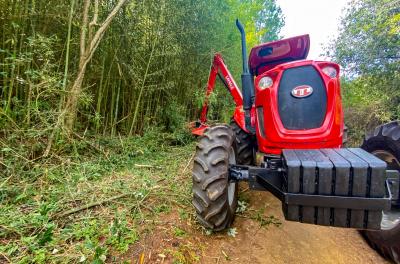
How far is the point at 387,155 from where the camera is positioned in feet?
6.50

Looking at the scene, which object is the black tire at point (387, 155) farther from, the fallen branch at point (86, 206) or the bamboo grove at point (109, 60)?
the bamboo grove at point (109, 60)

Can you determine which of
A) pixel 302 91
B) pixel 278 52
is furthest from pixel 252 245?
pixel 278 52

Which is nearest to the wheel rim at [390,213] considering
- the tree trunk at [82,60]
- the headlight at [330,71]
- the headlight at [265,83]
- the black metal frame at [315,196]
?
the black metal frame at [315,196]

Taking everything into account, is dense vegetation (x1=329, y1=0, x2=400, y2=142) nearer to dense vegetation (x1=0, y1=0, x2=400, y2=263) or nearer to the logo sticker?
dense vegetation (x1=0, y1=0, x2=400, y2=263)

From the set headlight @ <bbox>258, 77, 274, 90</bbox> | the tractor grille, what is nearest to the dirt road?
the tractor grille

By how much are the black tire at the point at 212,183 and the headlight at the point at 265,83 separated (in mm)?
663

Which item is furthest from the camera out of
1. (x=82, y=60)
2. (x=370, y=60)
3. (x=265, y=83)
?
(x=370, y=60)

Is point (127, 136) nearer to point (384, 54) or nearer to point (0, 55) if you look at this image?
point (0, 55)

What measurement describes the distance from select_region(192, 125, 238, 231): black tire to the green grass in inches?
11.3

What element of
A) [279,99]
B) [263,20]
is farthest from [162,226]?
[263,20]

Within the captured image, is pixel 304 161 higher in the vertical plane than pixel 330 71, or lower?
lower

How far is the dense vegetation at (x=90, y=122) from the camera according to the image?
1.68 metres

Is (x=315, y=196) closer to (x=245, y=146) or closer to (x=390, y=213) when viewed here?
(x=390, y=213)

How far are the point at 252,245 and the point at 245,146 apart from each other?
1.03m
